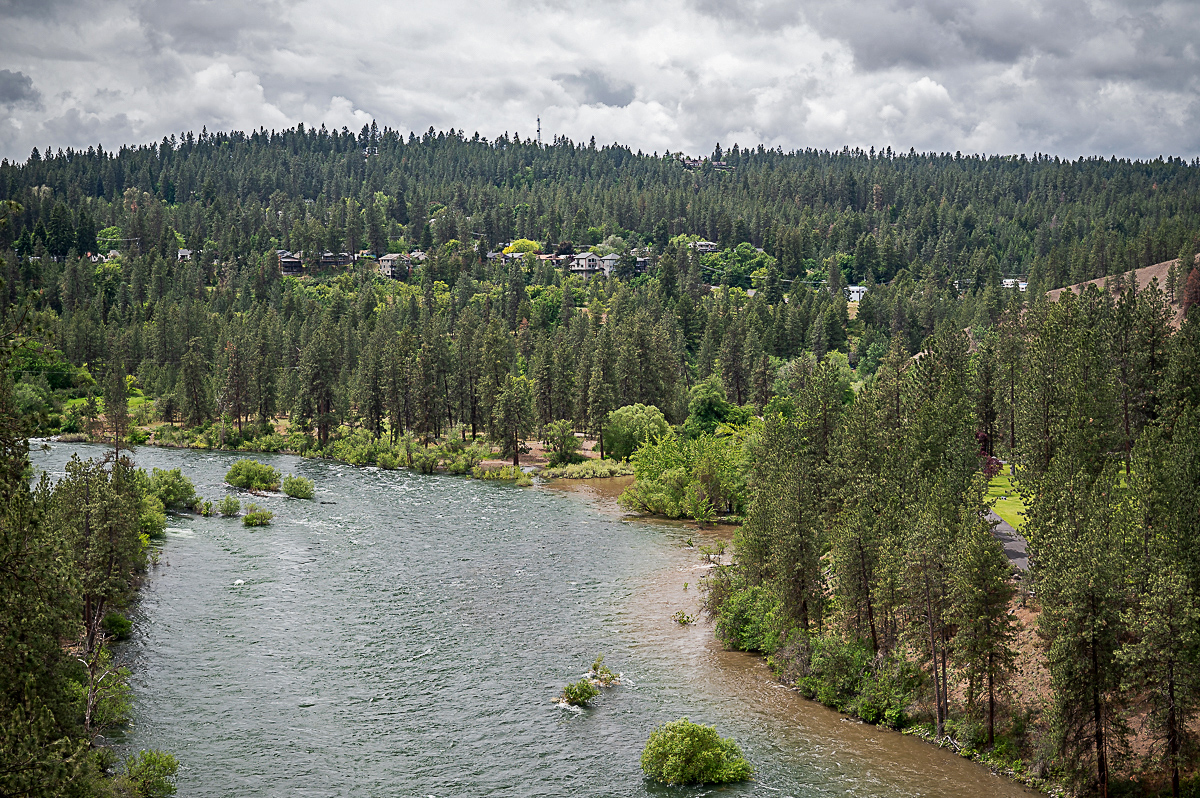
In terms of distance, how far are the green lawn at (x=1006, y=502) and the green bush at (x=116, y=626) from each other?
5005 centimetres

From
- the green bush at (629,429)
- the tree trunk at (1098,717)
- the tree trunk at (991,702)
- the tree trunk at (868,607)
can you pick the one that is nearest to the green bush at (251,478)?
the green bush at (629,429)

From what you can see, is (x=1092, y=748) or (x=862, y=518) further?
(x=862, y=518)

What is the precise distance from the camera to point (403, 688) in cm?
4888

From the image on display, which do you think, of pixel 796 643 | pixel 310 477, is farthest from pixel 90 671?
pixel 310 477

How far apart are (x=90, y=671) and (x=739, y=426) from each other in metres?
81.5

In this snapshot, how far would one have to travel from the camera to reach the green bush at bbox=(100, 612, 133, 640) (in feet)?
176

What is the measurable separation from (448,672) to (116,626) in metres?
19.6

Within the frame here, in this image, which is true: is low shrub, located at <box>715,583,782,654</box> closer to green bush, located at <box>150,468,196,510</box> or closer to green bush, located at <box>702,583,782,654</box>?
green bush, located at <box>702,583,782,654</box>

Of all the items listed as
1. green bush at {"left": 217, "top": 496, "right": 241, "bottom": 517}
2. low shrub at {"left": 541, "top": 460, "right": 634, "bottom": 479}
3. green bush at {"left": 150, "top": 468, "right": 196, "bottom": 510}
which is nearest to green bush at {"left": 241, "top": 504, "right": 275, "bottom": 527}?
green bush at {"left": 217, "top": 496, "right": 241, "bottom": 517}

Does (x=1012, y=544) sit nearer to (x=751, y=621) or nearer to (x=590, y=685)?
(x=751, y=621)

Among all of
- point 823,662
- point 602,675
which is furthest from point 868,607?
point 602,675

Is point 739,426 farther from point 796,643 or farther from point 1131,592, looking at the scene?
point 1131,592

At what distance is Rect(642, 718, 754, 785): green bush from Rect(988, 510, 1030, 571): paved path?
19.4 meters

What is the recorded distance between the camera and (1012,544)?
56.9 m
